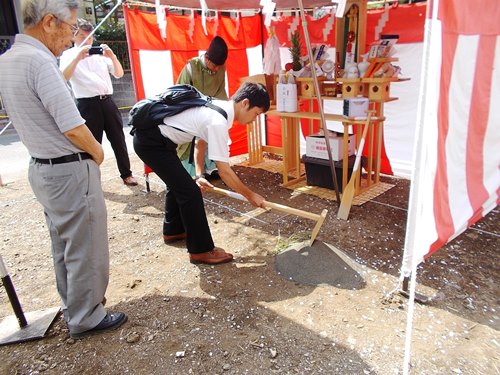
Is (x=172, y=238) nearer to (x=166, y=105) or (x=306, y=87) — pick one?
(x=166, y=105)

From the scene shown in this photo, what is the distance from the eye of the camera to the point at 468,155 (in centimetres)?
273

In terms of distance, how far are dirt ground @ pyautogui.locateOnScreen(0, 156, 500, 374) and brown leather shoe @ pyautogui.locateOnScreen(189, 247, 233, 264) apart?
0.06 meters

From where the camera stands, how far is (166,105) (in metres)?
2.57

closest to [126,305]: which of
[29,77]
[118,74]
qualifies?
[29,77]

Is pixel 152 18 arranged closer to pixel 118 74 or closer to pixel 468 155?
pixel 118 74

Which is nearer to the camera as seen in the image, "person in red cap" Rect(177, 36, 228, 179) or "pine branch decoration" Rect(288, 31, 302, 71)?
"person in red cap" Rect(177, 36, 228, 179)

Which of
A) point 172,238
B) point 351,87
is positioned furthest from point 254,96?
point 351,87

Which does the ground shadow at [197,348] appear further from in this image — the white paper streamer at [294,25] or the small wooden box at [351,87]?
the white paper streamer at [294,25]

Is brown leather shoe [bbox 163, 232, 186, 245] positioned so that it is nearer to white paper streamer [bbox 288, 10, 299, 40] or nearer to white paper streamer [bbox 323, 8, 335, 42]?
white paper streamer [bbox 323, 8, 335, 42]

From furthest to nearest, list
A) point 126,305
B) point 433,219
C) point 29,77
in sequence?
point 126,305
point 433,219
point 29,77

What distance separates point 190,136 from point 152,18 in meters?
2.56

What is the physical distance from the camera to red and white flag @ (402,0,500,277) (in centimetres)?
200

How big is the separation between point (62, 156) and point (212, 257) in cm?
139

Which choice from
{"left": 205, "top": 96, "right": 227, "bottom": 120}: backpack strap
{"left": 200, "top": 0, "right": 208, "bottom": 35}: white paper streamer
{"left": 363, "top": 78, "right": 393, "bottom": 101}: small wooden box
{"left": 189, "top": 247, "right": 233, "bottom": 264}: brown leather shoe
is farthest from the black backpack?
{"left": 363, "top": 78, "right": 393, "bottom": 101}: small wooden box
